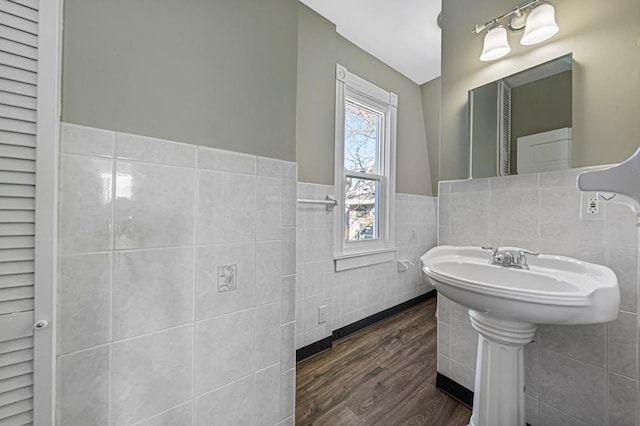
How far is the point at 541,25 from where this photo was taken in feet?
3.81

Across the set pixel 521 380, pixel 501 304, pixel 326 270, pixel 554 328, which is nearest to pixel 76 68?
pixel 501 304

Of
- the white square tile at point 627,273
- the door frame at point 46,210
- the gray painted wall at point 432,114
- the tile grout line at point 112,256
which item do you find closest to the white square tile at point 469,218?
the white square tile at point 627,273

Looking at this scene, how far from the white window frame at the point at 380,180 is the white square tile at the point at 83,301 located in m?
1.61

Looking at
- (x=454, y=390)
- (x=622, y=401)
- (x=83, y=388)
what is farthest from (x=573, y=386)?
(x=83, y=388)

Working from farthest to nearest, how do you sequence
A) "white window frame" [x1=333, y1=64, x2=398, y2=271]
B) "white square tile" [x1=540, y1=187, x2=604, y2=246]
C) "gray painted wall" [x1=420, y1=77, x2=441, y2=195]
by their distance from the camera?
"gray painted wall" [x1=420, y1=77, x2=441, y2=195], "white window frame" [x1=333, y1=64, x2=398, y2=271], "white square tile" [x1=540, y1=187, x2=604, y2=246]

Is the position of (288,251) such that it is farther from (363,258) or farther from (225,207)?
(363,258)

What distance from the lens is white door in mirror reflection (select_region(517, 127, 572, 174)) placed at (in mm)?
1144

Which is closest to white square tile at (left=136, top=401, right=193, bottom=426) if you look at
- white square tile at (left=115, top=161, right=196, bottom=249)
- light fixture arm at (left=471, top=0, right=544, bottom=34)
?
white square tile at (left=115, top=161, right=196, bottom=249)

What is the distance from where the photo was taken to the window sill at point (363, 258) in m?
2.16

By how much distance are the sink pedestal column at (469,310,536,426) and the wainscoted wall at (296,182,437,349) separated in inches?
44.4

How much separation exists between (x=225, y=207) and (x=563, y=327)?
1578mm

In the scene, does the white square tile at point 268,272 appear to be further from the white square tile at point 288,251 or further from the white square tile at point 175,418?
the white square tile at point 175,418

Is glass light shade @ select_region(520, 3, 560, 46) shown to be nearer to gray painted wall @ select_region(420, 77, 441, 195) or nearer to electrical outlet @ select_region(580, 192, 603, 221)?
electrical outlet @ select_region(580, 192, 603, 221)

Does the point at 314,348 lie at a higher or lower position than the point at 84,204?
lower
